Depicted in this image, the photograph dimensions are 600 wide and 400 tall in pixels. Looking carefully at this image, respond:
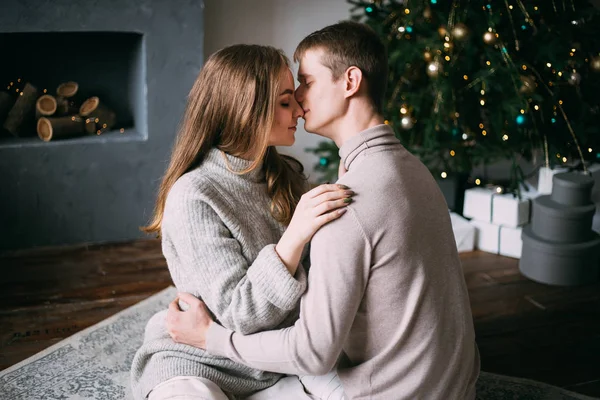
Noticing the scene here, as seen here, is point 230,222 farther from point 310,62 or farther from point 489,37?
point 489,37

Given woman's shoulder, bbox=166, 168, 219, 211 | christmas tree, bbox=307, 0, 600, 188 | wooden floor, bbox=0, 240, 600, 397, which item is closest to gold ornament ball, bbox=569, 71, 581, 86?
christmas tree, bbox=307, 0, 600, 188

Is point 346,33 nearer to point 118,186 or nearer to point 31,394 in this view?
point 31,394

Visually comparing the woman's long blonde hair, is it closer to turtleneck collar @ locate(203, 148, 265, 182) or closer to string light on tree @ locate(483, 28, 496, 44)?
turtleneck collar @ locate(203, 148, 265, 182)

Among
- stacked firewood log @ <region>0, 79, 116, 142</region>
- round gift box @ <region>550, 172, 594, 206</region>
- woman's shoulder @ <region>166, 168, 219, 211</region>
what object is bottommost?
round gift box @ <region>550, 172, 594, 206</region>

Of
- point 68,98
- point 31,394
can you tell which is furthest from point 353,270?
point 68,98

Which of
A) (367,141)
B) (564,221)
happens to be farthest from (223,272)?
(564,221)

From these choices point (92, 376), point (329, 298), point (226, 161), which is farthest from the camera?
point (92, 376)

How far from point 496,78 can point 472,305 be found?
102cm

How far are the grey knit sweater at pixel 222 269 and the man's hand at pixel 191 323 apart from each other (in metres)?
0.02

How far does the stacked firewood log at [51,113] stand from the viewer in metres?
3.39

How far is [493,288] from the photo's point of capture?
3.05 meters

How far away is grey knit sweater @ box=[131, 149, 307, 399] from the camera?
1560 mm

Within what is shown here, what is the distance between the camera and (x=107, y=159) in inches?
133

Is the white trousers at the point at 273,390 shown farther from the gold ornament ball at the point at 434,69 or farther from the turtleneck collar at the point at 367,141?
the gold ornament ball at the point at 434,69
